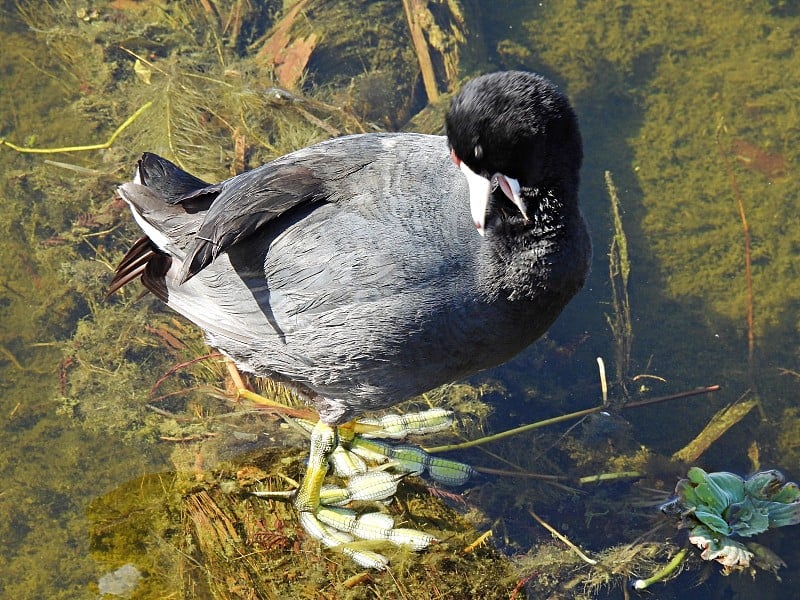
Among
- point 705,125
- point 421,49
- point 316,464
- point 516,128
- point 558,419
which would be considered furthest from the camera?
point 421,49

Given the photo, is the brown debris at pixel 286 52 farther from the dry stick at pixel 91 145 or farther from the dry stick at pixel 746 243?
the dry stick at pixel 746 243

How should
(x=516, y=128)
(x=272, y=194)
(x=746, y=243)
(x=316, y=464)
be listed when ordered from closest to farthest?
(x=516, y=128) → (x=272, y=194) → (x=316, y=464) → (x=746, y=243)

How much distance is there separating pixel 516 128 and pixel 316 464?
1.71 metres

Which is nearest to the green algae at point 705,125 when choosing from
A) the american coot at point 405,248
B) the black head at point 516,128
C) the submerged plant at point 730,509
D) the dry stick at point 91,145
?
Answer: the submerged plant at point 730,509

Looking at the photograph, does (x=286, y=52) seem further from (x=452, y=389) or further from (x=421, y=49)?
(x=452, y=389)

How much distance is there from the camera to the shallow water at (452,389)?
3234 millimetres

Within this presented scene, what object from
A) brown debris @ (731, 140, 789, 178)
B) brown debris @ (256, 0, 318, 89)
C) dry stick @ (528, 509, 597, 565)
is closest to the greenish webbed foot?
dry stick @ (528, 509, 597, 565)

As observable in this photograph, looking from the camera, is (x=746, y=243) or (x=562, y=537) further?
(x=746, y=243)

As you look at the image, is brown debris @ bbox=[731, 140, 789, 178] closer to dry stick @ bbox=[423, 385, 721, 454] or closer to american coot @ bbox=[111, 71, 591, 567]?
dry stick @ bbox=[423, 385, 721, 454]

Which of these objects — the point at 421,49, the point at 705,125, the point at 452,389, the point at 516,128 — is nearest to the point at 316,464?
the point at 452,389

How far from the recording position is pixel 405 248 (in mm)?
2477

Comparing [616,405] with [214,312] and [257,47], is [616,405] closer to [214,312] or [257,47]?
[214,312]

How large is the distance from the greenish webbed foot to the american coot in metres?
0.54

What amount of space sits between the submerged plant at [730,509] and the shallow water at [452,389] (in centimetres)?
11
